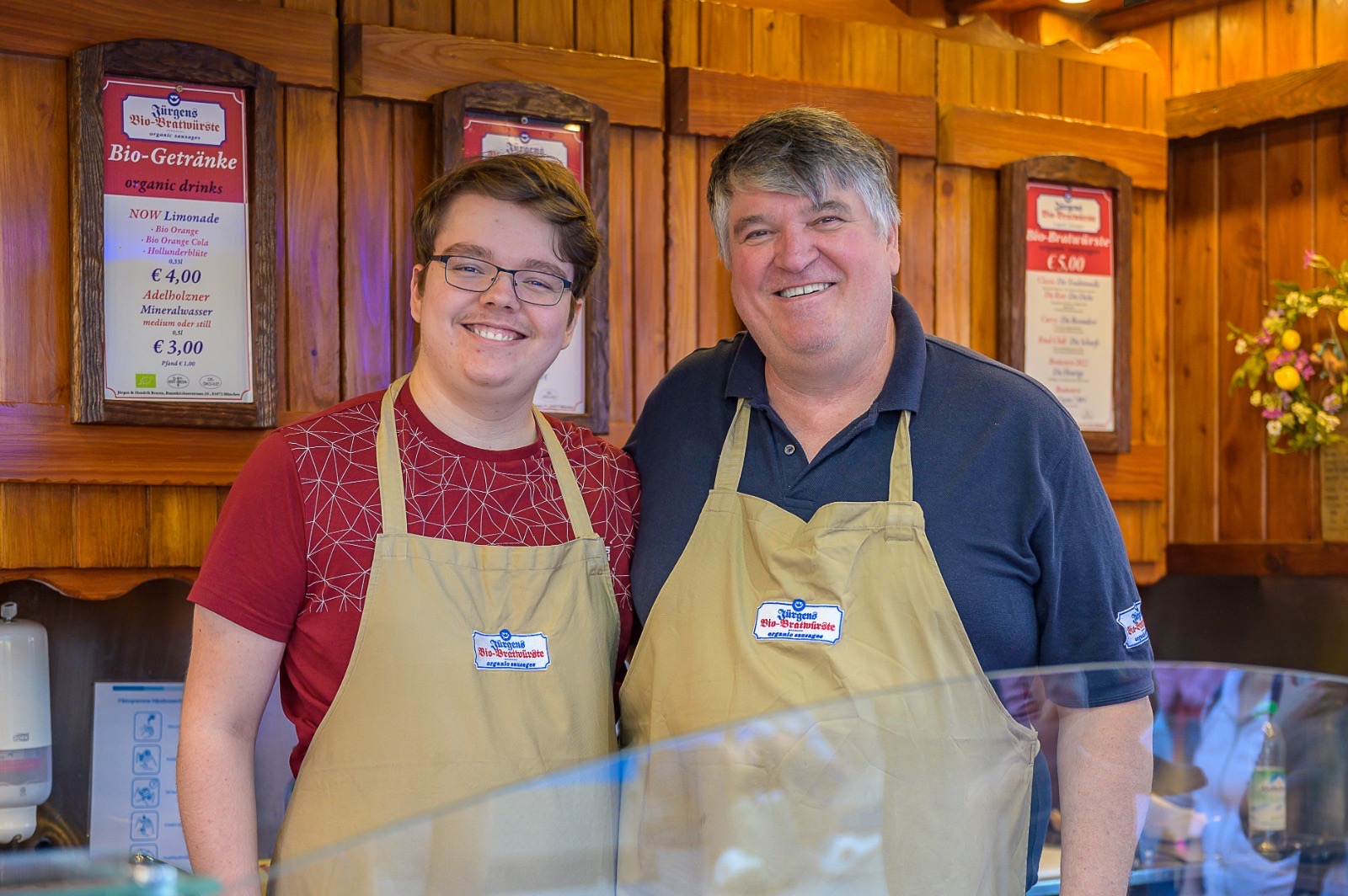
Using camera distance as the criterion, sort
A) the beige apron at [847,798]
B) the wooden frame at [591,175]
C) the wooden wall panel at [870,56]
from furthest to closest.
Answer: the wooden wall panel at [870,56], the wooden frame at [591,175], the beige apron at [847,798]

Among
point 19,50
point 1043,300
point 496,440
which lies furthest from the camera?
point 1043,300

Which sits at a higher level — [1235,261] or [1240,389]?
[1235,261]

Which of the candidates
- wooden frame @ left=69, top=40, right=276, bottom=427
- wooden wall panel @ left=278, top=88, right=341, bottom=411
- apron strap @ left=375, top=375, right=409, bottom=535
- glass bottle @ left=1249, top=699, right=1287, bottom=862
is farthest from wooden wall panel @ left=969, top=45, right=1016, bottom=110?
glass bottle @ left=1249, top=699, right=1287, bottom=862

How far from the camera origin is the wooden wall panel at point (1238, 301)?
3092 millimetres

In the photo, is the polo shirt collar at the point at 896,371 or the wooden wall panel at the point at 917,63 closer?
the polo shirt collar at the point at 896,371

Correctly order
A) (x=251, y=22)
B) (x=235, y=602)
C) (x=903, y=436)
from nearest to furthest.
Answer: (x=235, y=602) < (x=903, y=436) < (x=251, y=22)

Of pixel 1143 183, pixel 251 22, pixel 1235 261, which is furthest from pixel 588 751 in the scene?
pixel 1235 261

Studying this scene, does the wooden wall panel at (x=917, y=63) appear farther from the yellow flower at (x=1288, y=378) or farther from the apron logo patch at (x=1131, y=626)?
the apron logo patch at (x=1131, y=626)

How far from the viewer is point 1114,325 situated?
293cm

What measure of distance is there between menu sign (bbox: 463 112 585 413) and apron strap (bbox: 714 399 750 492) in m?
0.70

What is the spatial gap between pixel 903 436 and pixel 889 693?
1.91 feet

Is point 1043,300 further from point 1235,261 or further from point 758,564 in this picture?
point 758,564

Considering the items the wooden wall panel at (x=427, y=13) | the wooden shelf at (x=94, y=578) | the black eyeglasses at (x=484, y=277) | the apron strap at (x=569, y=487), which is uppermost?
the wooden wall panel at (x=427, y=13)

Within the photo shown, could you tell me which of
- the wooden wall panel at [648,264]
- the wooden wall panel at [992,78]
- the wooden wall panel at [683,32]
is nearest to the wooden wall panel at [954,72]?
the wooden wall panel at [992,78]
